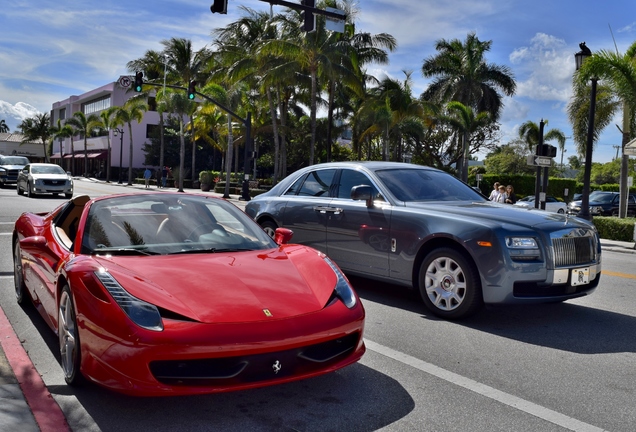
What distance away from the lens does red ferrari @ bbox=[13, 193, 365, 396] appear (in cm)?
330

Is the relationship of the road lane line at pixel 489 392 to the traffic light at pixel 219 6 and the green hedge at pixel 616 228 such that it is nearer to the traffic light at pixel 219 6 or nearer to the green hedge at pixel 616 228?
the traffic light at pixel 219 6

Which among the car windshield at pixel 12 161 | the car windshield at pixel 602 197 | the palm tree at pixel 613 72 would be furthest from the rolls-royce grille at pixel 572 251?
the car windshield at pixel 12 161

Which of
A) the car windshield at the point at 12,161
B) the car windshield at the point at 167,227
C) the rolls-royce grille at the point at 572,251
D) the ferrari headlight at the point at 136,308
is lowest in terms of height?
the ferrari headlight at the point at 136,308

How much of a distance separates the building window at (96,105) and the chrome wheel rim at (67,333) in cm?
7980

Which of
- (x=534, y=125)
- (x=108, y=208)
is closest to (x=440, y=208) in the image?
(x=108, y=208)

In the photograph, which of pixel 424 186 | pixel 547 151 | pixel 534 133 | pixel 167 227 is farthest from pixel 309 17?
pixel 534 133

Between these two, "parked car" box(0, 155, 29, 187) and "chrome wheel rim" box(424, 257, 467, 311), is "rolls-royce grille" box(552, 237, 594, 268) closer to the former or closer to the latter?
"chrome wheel rim" box(424, 257, 467, 311)

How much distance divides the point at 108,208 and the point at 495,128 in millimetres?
55795

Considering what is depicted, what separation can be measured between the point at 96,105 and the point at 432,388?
87.4 m

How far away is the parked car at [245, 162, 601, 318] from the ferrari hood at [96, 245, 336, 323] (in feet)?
6.39

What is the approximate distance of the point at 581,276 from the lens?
19.5 ft

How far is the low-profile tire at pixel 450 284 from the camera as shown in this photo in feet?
18.8

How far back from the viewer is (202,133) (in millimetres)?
53781

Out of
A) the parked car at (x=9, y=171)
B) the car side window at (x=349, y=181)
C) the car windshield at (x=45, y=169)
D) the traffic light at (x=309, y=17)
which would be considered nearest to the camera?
the car side window at (x=349, y=181)
